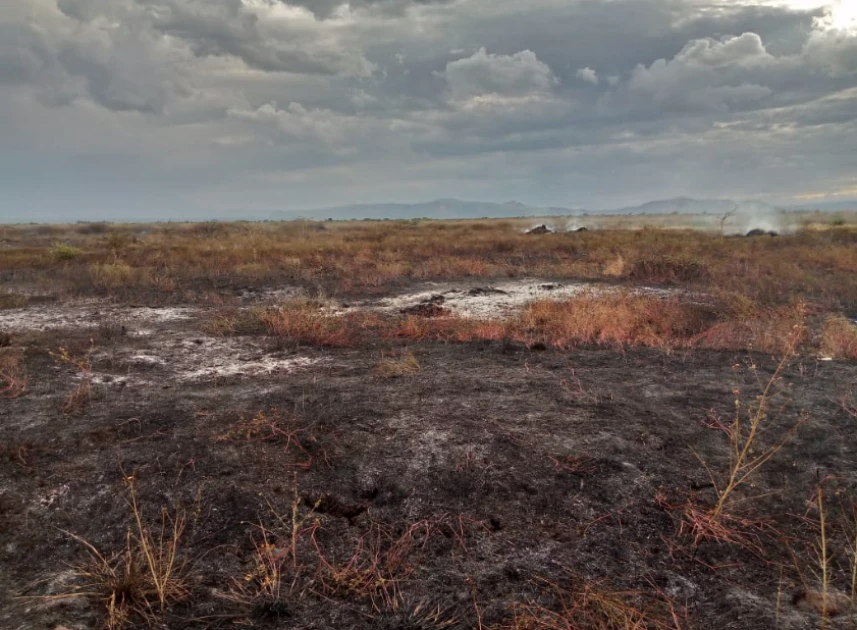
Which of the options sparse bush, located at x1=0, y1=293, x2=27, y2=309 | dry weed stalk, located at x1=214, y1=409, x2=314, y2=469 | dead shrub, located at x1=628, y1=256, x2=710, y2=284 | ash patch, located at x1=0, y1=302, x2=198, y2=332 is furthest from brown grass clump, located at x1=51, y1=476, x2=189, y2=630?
dead shrub, located at x1=628, y1=256, x2=710, y2=284

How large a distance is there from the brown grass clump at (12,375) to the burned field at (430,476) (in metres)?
0.05

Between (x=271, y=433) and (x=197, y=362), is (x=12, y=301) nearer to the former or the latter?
(x=197, y=362)

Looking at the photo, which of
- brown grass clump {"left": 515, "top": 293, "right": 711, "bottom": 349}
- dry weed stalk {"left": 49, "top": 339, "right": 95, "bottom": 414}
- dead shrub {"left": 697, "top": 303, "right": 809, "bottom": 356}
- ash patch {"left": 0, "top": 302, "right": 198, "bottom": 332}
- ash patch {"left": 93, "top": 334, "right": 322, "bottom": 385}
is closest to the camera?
dry weed stalk {"left": 49, "top": 339, "right": 95, "bottom": 414}

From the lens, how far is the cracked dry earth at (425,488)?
317 centimetres

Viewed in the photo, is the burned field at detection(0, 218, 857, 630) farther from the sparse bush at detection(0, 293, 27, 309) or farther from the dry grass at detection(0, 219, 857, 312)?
the dry grass at detection(0, 219, 857, 312)

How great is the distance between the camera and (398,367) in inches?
279

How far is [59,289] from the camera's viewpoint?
1418 cm

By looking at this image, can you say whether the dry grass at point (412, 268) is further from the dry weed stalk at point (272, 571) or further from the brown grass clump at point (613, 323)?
the dry weed stalk at point (272, 571)

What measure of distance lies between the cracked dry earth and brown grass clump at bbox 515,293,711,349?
175cm

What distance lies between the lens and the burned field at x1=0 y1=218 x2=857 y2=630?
10.2 feet

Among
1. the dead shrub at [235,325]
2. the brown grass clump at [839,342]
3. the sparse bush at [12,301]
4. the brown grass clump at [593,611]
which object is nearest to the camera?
the brown grass clump at [593,611]

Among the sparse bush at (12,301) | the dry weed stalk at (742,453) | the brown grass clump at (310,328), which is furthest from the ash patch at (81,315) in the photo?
the dry weed stalk at (742,453)

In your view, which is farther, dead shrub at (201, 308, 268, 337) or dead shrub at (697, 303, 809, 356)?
dead shrub at (201, 308, 268, 337)

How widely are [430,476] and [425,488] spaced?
158mm
